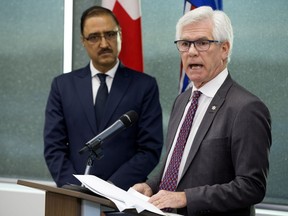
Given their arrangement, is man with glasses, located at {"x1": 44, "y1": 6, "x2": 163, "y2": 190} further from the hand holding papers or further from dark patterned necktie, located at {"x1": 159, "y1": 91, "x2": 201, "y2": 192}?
the hand holding papers

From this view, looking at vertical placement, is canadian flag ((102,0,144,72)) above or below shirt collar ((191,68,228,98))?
above

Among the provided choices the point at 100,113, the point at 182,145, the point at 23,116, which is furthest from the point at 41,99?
the point at 182,145

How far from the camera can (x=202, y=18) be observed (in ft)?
8.29

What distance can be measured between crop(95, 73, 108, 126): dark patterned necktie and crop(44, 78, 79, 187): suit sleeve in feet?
0.69

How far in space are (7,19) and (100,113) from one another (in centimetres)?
226

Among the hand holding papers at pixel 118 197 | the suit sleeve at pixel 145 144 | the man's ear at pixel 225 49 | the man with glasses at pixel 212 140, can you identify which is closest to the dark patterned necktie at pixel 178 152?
the man with glasses at pixel 212 140

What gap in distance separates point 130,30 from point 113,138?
3.64 ft

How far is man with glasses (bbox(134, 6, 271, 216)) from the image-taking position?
2289 millimetres

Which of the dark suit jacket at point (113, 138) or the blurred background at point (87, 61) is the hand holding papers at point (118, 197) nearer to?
the dark suit jacket at point (113, 138)

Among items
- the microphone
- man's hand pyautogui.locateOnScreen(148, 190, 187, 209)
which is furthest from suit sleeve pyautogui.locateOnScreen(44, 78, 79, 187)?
man's hand pyautogui.locateOnScreen(148, 190, 187, 209)

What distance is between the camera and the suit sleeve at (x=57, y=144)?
343 centimetres

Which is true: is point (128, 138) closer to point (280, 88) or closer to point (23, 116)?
point (280, 88)

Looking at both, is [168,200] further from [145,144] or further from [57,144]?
[57,144]

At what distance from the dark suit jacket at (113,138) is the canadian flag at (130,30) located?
0.68 meters
